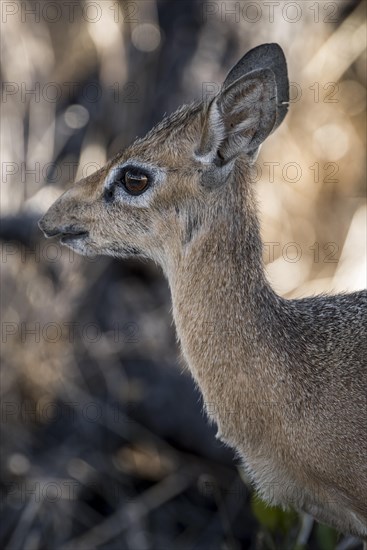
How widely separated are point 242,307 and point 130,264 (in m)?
4.03

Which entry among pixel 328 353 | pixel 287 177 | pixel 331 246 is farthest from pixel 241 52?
pixel 328 353

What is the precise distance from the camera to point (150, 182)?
419 centimetres

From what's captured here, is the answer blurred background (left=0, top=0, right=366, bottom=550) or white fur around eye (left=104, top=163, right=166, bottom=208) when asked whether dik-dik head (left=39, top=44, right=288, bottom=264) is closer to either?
white fur around eye (left=104, top=163, right=166, bottom=208)

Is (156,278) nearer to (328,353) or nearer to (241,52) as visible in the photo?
(241,52)

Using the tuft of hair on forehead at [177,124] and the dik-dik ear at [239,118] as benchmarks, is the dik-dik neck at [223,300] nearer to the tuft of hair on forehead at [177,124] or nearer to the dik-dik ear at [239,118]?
the dik-dik ear at [239,118]

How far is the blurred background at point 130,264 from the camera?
6.62 meters

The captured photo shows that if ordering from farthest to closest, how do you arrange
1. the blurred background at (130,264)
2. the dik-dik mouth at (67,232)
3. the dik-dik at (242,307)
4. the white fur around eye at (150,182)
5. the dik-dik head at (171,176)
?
the blurred background at (130,264), the dik-dik mouth at (67,232), the white fur around eye at (150,182), the dik-dik head at (171,176), the dik-dik at (242,307)

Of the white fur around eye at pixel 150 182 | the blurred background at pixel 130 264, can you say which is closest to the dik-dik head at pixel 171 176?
the white fur around eye at pixel 150 182

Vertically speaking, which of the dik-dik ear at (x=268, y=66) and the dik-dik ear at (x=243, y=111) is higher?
the dik-dik ear at (x=268, y=66)

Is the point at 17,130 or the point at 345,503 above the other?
the point at 17,130

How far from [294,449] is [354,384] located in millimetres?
347

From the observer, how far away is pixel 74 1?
9180mm

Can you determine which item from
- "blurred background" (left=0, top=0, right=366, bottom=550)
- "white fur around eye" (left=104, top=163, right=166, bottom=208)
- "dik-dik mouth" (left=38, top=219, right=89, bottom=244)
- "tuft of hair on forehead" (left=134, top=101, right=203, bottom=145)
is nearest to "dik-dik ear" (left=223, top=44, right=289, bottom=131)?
"tuft of hair on forehead" (left=134, top=101, right=203, bottom=145)

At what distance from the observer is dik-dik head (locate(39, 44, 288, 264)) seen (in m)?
4.03
